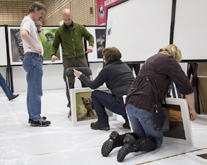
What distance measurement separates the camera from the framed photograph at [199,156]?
1891 millimetres

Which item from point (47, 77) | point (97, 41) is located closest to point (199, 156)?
point (97, 41)

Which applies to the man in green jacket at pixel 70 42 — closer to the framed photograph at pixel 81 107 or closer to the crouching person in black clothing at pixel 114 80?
the framed photograph at pixel 81 107

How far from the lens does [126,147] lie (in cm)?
201

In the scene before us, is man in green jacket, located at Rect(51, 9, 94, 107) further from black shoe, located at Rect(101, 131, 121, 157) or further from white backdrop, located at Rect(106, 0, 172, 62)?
black shoe, located at Rect(101, 131, 121, 157)

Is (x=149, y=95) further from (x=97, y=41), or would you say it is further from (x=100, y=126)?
(x=97, y=41)

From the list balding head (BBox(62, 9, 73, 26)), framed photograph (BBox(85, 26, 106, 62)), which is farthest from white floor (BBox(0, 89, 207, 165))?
framed photograph (BBox(85, 26, 106, 62))

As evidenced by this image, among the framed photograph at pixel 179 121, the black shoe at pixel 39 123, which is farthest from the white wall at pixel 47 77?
the framed photograph at pixel 179 121

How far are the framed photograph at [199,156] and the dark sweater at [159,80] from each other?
1.56 feet

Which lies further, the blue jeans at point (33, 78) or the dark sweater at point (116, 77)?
the blue jeans at point (33, 78)

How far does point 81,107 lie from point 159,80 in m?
1.43

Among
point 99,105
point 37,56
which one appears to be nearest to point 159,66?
point 99,105

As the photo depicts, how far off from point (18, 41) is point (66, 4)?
527 cm

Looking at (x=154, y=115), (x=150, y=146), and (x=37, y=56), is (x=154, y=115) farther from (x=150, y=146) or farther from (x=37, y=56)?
(x=37, y=56)

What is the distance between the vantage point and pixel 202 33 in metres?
2.81
